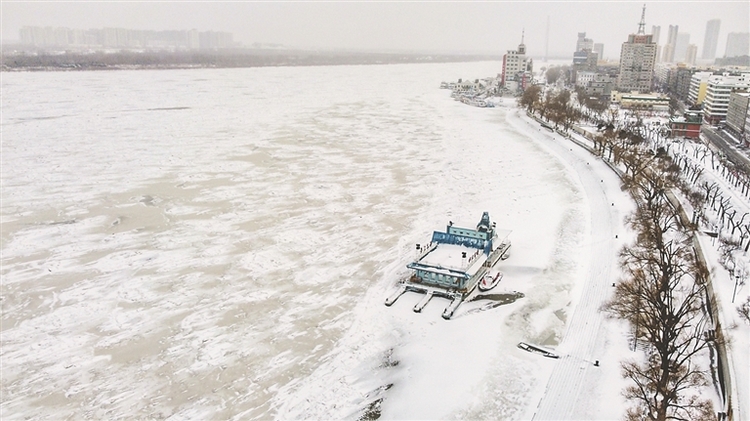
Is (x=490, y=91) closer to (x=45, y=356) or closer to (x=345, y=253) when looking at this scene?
(x=345, y=253)

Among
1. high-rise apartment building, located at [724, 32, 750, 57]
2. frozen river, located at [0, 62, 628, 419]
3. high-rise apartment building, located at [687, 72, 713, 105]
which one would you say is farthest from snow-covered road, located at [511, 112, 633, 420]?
high-rise apartment building, located at [724, 32, 750, 57]

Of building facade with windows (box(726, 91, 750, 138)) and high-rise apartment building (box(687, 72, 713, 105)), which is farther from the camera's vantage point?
high-rise apartment building (box(687, 72, 713, 105))

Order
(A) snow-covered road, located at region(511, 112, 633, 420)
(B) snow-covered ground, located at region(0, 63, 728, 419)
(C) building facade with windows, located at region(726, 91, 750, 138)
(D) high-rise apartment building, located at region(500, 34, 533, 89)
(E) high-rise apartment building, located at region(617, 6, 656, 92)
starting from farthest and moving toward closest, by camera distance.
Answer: (D) high-rise apartment building, located at region(500, 34, 533, 89) < (E) high-rise apartment building, located at region(617, 6, 656, 92) < (C) building facade with windows, located at region(726, 91, 750, 138) < (B) snow-covered ground, located at region(0, 63, 728, 419) < (A) snow-covered road, located at region(511, 112, 633, 420)

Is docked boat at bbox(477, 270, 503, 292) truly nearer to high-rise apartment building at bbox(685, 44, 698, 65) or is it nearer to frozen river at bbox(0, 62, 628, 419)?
frozen river at bbox(0, 62, 628, 419)

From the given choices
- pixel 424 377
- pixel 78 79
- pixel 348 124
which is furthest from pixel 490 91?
pixel 424 377

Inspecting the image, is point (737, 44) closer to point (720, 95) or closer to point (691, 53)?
point (691, 53)

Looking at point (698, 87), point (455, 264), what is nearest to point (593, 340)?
point (455, 264)
